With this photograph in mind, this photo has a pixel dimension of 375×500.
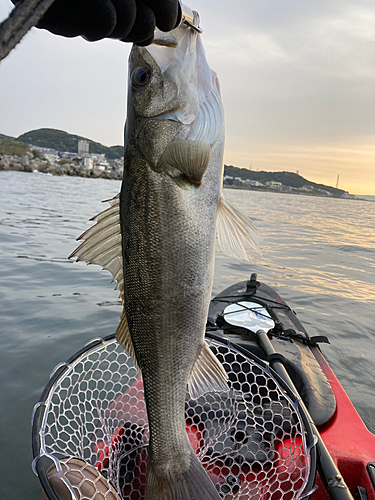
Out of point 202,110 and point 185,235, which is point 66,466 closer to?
point 185,235

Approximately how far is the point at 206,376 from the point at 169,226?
3.03 ft

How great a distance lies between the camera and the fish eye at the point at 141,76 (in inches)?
71.5

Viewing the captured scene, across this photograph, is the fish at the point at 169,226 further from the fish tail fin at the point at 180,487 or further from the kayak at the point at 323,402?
the kayak at the point at 323,402

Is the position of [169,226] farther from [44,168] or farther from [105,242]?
[44,168]

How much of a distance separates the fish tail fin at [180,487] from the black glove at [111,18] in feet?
6.95

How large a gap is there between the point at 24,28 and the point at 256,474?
2.94 meters

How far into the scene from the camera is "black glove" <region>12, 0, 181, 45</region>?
4.48ft

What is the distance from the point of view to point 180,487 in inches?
75.8

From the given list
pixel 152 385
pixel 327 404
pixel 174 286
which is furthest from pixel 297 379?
pixel 174 286

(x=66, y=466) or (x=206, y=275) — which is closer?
(x=206, y=275)

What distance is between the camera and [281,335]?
4.36 metres

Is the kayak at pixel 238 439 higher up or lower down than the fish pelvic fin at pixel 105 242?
lower down

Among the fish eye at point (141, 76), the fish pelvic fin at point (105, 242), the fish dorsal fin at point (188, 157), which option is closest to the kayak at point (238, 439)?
the fish pelvic fin at point (105, 242)

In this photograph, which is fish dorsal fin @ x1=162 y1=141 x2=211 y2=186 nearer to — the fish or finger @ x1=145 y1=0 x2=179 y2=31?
the fish
